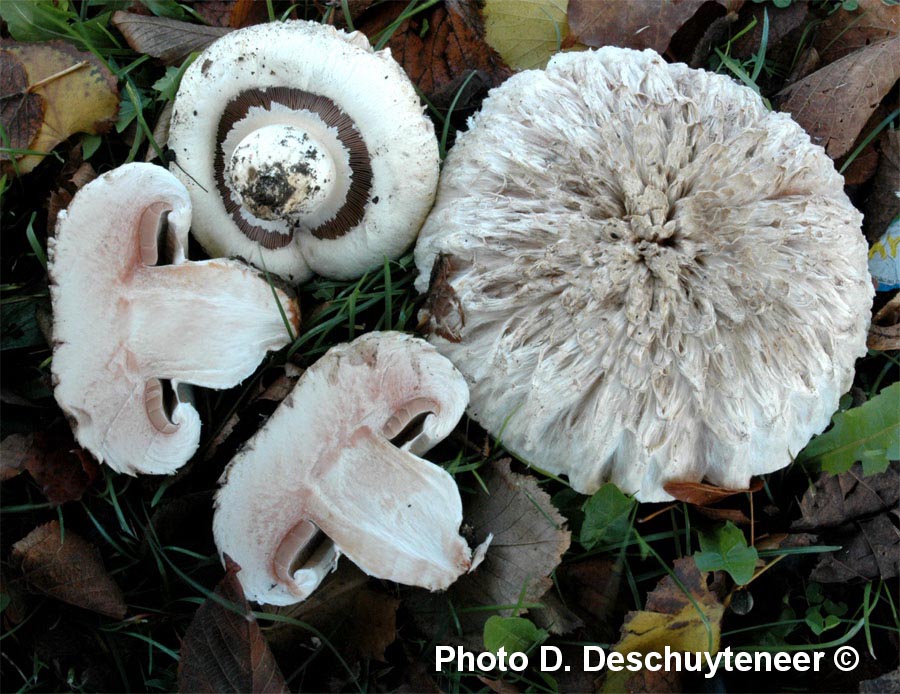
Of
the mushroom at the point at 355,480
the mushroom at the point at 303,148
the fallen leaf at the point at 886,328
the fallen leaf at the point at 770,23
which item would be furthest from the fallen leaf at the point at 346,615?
the fallen leaf at the point at 770,23

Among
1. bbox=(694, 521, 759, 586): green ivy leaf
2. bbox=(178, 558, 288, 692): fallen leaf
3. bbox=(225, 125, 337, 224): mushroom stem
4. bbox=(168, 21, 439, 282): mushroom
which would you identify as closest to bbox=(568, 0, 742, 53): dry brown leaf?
bbox=(168, 21, 439, 282): mushroom

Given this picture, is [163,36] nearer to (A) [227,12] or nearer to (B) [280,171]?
(A) [227,12]

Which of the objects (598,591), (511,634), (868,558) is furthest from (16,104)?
(868,558)

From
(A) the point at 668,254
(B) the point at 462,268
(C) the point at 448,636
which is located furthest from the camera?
(C) the point at 448,636

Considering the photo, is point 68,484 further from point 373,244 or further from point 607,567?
point 607,567

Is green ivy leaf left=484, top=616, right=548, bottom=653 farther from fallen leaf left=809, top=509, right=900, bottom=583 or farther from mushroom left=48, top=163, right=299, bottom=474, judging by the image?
mushroom left=48, top=163, right=299, bottom=474

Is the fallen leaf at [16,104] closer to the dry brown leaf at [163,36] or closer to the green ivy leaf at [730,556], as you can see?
the dry brown leaf at [163,36]

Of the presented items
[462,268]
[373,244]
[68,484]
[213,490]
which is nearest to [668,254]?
[462,268]
